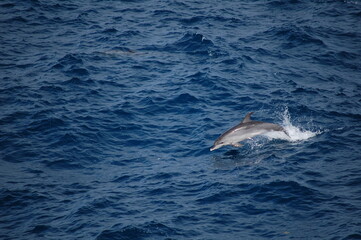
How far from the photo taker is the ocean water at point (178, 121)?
42.0 ft

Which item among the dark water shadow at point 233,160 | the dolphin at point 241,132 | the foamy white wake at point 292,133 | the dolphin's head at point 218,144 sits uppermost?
the dolphin at point 241,132

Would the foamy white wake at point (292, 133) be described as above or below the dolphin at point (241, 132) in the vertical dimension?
below

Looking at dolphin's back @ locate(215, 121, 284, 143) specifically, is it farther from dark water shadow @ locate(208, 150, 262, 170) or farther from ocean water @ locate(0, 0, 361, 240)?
ocean water @ locate(0, 0, 361, 240)

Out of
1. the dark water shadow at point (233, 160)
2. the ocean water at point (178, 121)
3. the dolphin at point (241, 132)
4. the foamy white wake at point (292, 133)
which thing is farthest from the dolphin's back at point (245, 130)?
the ocean water at point (178, 121)

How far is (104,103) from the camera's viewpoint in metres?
20.5

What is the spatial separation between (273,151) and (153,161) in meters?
4.99

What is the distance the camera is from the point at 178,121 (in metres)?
19.1

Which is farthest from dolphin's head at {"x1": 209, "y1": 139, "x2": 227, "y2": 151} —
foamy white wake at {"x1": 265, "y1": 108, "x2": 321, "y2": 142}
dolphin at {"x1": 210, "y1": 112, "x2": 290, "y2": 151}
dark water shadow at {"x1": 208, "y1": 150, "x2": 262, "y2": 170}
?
foamy white wake at {"x1": 265, "y1": 108, "x2": 321, "y2": 142}

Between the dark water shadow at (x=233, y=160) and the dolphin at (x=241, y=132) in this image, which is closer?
the dark water shadow at (x=233, y=160)

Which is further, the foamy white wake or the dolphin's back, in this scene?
the foamy white wake

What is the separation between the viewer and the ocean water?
1280 cm

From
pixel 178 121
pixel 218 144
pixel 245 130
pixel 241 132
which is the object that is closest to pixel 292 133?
pixel 245 130

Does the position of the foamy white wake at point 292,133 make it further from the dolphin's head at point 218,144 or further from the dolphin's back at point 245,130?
the dolphin's head at point 218,144

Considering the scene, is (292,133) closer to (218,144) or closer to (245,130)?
(245,130)
